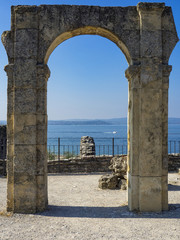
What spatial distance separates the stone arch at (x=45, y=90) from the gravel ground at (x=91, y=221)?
33 centimetres

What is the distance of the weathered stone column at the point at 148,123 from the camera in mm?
5059

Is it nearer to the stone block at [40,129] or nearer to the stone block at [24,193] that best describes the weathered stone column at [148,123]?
the stone block at [40,129]

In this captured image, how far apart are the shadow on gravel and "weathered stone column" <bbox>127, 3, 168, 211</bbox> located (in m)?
0.20

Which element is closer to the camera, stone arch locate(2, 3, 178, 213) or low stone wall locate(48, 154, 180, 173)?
stone arch locate(2, 3, 178, 213)

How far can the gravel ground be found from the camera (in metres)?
3.98

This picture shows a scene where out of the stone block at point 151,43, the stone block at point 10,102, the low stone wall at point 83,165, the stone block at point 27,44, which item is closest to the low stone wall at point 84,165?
the low stone wall at point 83,165

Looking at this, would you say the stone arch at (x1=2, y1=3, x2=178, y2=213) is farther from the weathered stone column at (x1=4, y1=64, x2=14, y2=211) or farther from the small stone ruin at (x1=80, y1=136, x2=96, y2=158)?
the small stone ruin at (x1=80, y1=136, x2=96, y2=158)

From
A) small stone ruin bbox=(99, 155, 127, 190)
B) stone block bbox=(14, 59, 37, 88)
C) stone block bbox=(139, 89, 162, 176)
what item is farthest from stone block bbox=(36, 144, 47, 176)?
small stone ruin bbox=(99, 155, 127, 190)

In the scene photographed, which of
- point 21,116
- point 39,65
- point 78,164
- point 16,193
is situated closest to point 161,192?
point 16,193

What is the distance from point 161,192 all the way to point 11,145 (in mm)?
3598

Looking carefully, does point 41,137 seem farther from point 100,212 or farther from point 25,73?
point 100,212

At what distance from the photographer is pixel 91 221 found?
4605 millimetres

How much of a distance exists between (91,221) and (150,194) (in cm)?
148

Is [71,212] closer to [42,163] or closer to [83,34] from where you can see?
[42,163]
